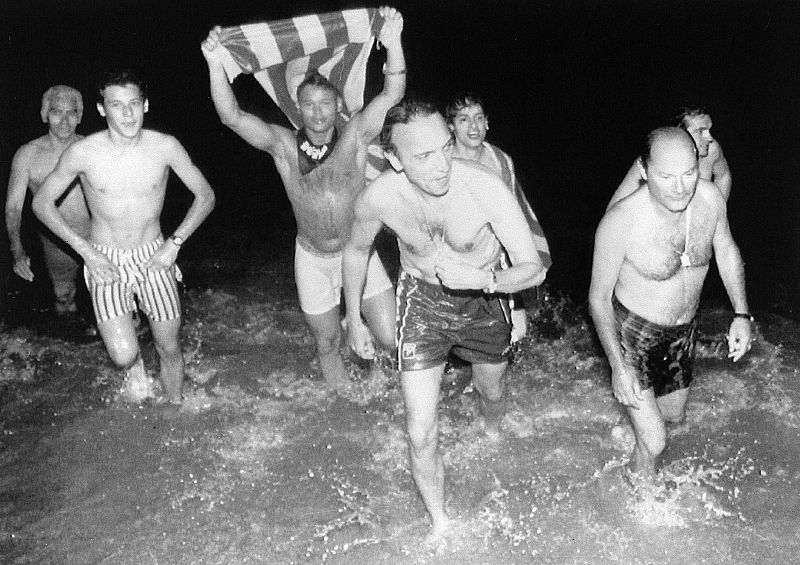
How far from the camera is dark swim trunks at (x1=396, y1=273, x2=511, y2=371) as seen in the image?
3479 millimetres

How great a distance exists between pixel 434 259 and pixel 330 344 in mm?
1662

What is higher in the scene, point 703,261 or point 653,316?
point 703,261

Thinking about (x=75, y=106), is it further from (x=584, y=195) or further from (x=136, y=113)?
(x=584, y=195)

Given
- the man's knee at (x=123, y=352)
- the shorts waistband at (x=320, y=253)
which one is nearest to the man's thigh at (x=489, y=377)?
the shorts waistband at (x=320, y=253)

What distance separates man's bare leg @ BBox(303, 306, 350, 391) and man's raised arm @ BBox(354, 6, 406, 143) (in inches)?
47.8

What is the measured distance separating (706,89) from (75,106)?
1194 cm

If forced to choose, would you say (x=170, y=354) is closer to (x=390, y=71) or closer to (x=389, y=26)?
(x=390, y=71)

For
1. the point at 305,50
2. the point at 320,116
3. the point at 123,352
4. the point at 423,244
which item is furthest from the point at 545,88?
the point at 423,244

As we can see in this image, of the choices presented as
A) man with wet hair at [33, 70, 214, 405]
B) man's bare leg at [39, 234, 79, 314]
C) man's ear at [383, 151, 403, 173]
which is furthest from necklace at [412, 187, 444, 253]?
man's bare leg at [39, 234, 79, 314]

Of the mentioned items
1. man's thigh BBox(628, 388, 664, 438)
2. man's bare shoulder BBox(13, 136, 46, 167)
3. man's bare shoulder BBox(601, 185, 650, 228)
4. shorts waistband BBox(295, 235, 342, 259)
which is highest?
man's bare shoulder BBox(13, 136, 46, 167)

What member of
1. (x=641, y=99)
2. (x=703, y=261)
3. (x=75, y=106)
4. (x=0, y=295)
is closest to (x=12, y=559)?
(x=75, y=106)

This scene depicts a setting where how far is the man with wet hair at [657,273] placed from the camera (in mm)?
3145

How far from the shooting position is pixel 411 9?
19266 millimetres

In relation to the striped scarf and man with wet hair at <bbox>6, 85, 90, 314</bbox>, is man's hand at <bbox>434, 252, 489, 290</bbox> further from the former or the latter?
man with wet hair at <bbox>6, 85, 90, 314</bbox>
